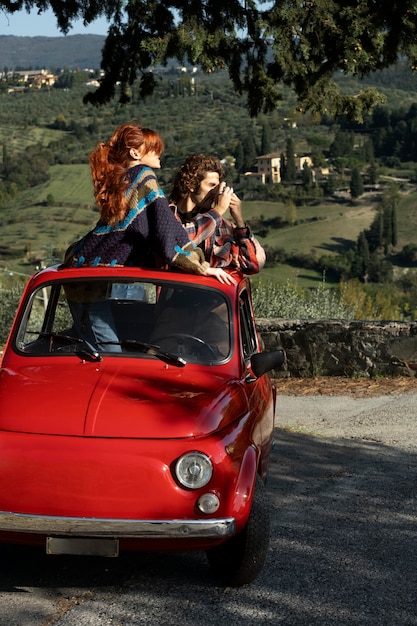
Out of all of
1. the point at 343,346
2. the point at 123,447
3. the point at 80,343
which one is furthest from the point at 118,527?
the point at 343,346

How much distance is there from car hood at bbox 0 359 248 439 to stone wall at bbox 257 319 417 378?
682cm

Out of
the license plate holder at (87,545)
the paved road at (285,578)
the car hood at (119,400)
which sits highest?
the car hood at (119,400)

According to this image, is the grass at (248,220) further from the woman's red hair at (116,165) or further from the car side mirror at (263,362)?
the car side mirror at (263,362)

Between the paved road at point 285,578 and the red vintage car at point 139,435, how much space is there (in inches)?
→ 9.7

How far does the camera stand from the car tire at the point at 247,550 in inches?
183

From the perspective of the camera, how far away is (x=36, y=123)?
634 feet

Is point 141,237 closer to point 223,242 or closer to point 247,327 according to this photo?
point 247,327

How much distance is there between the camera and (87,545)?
4.39 metres

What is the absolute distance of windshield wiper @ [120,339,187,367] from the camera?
17.2 feet

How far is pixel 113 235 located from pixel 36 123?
193m

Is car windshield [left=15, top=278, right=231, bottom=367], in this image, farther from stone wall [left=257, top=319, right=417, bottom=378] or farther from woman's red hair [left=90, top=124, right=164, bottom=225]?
stone wall [left=257, top=319, right=417, bottom=378]

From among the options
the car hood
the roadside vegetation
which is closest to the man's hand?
the car hood

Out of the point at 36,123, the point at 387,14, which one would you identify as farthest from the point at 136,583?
the point at 36,123

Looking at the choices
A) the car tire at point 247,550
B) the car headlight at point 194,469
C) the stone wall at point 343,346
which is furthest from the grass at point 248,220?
the car headlight at point 194,469
